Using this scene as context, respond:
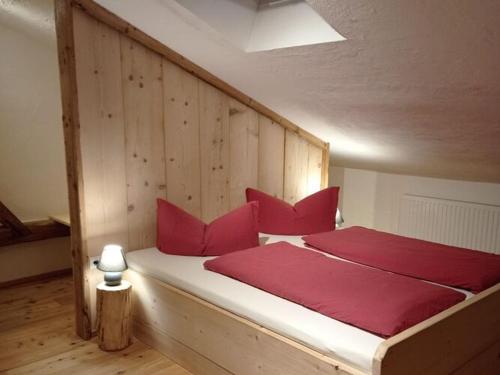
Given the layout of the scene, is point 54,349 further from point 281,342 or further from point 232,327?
point 281,342

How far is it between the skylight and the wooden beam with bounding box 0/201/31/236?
208cm

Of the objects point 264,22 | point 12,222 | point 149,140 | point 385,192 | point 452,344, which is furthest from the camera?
point 385,192

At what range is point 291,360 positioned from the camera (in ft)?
5.43

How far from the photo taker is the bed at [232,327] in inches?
60.4

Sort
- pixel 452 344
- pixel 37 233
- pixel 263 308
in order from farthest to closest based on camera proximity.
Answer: pixel 37 233 < pixel 263 308 < pixel 452 344

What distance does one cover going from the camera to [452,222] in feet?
11.3

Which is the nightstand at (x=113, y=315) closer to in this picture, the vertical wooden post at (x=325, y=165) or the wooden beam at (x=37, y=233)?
the wooden beam at (x=37, y=233)

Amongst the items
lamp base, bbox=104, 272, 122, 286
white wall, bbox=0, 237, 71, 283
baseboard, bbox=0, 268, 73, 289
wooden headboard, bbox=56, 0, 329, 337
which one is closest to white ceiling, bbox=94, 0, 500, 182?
wooden headboard, bbox=56, 0, 329, 337

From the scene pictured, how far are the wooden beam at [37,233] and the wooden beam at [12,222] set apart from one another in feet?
0.07

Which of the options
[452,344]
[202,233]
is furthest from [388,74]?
[202,233]

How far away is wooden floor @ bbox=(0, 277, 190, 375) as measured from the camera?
2178 millimetres

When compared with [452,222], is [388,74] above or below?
above

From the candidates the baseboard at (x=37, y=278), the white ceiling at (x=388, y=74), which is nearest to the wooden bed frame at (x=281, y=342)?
the white ceiling at (x=388, y=74)

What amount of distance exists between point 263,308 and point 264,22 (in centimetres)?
142
